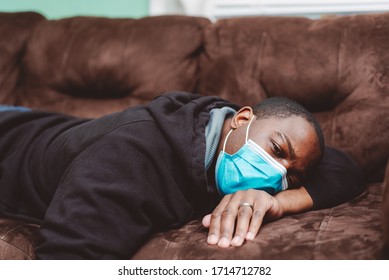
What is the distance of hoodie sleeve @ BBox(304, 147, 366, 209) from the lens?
1.19m

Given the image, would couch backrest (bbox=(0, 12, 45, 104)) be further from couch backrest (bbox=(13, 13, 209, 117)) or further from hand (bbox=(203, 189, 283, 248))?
hand (bbox=(203, 189, 283, 248))

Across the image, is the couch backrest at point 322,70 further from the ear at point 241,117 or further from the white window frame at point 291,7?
the white window frame at point 291,7

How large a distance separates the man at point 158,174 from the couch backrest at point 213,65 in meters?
0.21

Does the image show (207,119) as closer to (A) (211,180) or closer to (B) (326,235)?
(A) (211,180)

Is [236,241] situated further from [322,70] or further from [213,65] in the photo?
[213,65]

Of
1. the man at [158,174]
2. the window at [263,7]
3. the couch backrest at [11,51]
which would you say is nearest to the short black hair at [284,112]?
the man at [158,174]

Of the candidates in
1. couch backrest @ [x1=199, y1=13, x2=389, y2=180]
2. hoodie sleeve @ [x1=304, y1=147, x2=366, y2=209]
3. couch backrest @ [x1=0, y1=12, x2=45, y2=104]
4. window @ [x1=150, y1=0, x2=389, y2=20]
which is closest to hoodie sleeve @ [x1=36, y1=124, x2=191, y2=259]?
hoodie sleeve @ [x1=304, y1=147, x2=366, y2=209]

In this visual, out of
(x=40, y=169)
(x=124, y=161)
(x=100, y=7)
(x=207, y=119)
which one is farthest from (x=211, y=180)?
(x=100, y=7)

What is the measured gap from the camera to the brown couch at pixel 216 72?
3.51 ft

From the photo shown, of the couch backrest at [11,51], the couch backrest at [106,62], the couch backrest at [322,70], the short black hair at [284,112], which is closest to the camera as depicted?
the short black hair at [284,112]

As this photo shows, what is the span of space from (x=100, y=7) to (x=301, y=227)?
1.78 m

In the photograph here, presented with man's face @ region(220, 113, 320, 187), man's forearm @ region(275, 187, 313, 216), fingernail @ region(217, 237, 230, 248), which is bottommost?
man's forearm @ region(275, 187, 313, 216)

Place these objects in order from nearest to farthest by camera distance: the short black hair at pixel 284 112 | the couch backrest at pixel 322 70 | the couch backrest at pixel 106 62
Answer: the short black hair at pixel 284 112, the couch backrest at pixel 322 70, the couch backrest at pixel 106 62

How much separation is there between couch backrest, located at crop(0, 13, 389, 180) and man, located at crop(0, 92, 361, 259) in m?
0.21
